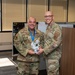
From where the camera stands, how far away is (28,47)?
2758 millimetres

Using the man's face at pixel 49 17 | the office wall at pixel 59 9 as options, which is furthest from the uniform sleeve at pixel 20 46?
the office wall at pixel 59 9

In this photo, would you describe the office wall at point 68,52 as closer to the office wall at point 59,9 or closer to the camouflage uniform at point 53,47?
the camouflage uniform at point 53,47

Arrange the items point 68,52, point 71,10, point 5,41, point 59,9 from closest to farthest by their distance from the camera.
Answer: point 68,52 → point 5,41 → point 59,9 → point 71,10

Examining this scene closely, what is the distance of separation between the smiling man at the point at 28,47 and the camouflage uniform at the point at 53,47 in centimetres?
14

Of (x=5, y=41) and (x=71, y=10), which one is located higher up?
(x=71, y=10)

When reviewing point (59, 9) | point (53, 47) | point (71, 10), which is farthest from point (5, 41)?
point (53, 47)

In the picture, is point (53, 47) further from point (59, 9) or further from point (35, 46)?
point (59, 9)

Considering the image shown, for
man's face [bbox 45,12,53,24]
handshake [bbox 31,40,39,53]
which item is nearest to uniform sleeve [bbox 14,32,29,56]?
handshake [bbox 31,40,39,53]

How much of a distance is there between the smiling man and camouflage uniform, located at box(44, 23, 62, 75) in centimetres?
14

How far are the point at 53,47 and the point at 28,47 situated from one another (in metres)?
0.40

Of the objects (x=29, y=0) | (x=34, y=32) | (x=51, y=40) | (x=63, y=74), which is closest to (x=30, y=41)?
(x=34, y=32)

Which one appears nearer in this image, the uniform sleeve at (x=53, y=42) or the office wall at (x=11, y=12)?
the uniform sleeve at (x=53, y=42)

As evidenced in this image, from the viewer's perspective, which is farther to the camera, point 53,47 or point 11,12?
point 11,12

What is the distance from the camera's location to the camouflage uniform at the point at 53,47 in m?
2.79
